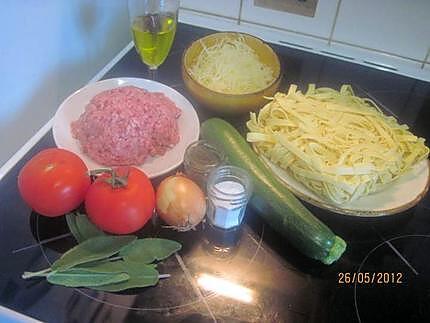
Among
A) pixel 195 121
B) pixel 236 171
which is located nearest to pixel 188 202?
pixel 236 171

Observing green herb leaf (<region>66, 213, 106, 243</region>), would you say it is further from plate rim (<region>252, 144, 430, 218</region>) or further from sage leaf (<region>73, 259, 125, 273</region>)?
plate rim (<region>252, 144, 430, 218</region>)

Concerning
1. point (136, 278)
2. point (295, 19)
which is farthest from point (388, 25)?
point (136, 278)

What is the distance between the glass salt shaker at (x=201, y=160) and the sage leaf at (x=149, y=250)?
0.40ft

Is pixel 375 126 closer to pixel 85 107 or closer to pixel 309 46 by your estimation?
pixel 309 46

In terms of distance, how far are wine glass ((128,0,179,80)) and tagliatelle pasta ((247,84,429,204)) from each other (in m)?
0.24

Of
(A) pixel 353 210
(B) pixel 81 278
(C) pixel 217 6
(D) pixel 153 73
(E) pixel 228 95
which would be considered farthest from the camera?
(C) pixel 217 6

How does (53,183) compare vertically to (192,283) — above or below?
above

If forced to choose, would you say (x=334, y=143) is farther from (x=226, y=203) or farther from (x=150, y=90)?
(x=150, y=90)

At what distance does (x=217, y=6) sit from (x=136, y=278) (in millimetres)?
734

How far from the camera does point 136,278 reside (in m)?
0.66

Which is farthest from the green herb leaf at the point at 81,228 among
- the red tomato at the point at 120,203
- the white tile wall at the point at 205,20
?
the white tile wall at the point at 205,20

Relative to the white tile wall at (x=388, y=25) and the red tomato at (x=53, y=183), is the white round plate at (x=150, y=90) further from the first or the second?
the white tile wall at (x=388, y=25)

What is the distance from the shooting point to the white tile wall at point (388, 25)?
980 mm
